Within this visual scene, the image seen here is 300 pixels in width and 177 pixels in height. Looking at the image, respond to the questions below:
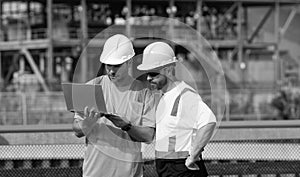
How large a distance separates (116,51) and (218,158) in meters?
3.02

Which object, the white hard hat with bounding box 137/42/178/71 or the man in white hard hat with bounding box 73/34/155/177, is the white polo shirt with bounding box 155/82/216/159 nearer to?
the man in white hard hat with bounding box 73/34/155/177

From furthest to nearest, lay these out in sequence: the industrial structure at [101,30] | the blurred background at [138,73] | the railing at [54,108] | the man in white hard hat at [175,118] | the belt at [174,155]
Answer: the industrial structure at [101,30], the railing at [54,108], the blurred background at [138,73], the belt at [174,155], the man in white hard hat at [175,118]

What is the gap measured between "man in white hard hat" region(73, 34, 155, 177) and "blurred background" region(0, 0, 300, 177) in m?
0.21

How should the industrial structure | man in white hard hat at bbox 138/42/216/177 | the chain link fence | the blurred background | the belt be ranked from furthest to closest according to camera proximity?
the industrial structure < the blurred background < the chain link fence < the belt < man in white hard hat at bbox 138/42/216/177

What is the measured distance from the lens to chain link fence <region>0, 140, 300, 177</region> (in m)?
6.93

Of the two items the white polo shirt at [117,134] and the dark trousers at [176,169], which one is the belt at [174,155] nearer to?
the dark trousers at [176,169]

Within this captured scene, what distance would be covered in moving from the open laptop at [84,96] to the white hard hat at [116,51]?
0.68 ft

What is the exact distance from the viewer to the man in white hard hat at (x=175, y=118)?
471cm

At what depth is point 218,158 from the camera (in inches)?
290

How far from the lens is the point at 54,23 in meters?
42.3

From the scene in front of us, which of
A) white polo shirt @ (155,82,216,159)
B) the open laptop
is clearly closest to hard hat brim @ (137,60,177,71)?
white polo shirt @ (155,82,216,159)

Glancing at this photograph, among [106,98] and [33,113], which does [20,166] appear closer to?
[106,98]

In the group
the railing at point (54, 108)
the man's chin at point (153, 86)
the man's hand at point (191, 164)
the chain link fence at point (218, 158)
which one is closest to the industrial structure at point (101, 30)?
the railing at point (54, 108)

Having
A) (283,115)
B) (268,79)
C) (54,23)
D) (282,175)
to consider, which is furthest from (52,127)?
(268,79)
